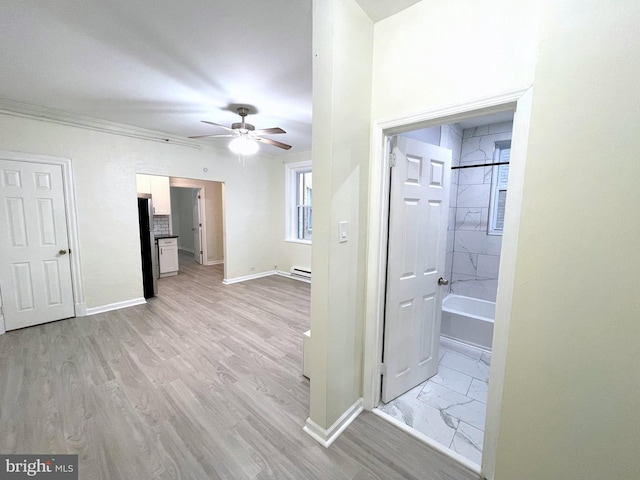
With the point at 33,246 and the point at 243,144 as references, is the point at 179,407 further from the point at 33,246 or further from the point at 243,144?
the point at 33,246

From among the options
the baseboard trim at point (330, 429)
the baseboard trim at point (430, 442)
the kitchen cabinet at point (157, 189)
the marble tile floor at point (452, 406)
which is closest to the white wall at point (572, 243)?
the baseboard trim at point (430, 442)

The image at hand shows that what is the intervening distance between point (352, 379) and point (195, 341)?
1.92m

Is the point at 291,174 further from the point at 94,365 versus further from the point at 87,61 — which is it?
the point at 94,365

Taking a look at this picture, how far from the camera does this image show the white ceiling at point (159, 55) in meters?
1.49

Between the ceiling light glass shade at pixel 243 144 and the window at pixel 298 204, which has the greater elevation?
the ceiling light glass shade at pixel 243 144

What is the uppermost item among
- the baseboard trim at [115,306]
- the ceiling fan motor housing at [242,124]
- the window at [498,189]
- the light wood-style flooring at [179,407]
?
the ceiling fan motor housing at [242,124]

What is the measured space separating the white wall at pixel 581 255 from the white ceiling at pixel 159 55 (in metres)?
1.02

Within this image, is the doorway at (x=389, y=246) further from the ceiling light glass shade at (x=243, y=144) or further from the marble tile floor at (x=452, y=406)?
the ceiling light glass shade at (x=243, y=144)

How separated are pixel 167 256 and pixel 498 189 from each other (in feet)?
20.8

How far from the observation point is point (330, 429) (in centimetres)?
155

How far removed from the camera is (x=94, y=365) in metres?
2.29

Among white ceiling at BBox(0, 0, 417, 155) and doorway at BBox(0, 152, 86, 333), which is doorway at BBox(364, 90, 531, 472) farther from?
doorway at BBox(0, 152, 86, 333)

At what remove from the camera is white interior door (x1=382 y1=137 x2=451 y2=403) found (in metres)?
1.74

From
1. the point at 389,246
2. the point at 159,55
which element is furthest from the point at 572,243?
the point at 159,55
